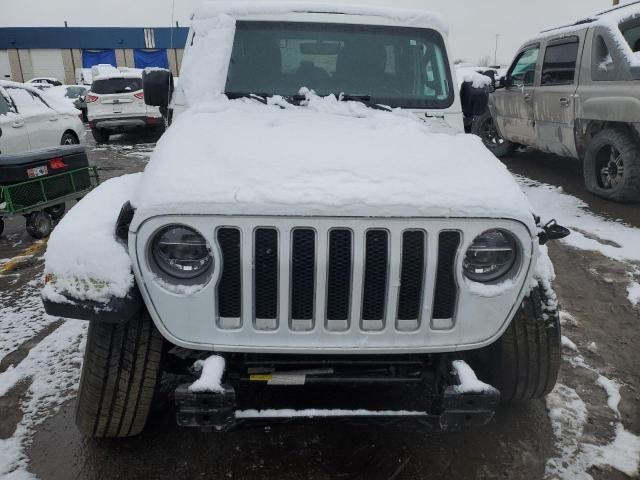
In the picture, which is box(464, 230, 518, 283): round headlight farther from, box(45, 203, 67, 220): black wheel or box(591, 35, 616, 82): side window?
box(45, 203, 67, 220): black wheel

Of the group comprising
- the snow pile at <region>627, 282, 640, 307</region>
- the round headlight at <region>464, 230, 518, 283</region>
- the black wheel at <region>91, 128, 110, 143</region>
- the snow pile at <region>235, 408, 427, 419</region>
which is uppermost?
the round headlight at <region>464, 230, 518, 283</region>

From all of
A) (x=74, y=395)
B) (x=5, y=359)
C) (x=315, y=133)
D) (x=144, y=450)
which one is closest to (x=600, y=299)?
(x=315, y=133)

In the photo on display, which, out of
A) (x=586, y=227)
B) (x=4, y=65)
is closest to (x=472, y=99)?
(x=586, y=227)

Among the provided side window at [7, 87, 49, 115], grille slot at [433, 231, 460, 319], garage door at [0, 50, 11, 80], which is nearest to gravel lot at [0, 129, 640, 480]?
grille slot at [433, 231, 460, 319]

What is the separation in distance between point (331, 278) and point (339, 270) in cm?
4

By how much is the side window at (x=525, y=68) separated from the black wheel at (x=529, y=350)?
6920 millimetres

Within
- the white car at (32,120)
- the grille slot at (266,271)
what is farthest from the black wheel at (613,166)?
the white car at (32,120)

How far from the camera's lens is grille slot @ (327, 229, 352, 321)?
1.99 m

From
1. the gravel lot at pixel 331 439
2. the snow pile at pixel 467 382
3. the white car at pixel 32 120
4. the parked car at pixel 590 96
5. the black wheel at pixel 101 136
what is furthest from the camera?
the black wheel at pixel 101 136

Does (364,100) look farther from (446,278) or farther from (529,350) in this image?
(529,350)

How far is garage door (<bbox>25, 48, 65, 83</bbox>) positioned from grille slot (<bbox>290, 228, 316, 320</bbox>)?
46885 millimetres

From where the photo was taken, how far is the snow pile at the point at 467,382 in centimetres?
207

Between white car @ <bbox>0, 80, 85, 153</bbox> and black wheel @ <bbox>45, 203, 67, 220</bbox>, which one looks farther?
white car @ <bbox>0, 80, 85, 153</bbox>

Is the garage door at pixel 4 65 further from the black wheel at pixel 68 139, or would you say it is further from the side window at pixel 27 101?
the side window at pixel 27 101
